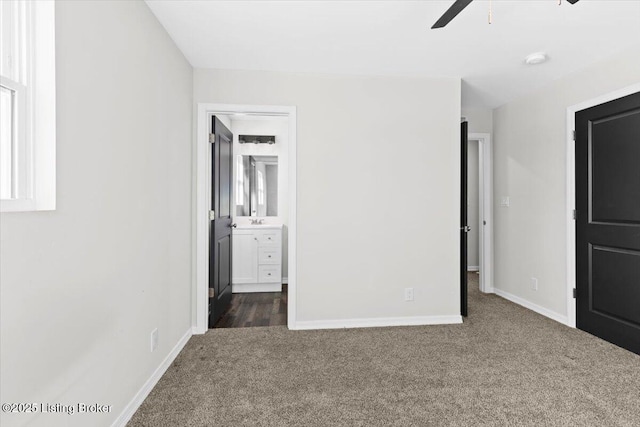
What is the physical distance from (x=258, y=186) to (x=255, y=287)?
1452 millimetres

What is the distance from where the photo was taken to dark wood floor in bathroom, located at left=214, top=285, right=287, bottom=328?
3174 millimetres

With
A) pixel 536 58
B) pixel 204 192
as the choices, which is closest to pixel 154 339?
pixel 204 192

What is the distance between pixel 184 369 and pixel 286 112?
2253 millimetres

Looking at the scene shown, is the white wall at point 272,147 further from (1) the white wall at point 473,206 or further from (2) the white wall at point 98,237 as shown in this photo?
(1) the white wall at point 473,206

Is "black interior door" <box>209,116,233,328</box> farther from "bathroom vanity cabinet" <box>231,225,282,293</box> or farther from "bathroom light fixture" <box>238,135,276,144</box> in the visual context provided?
"bathroom light fixture" <box>238,135,276,144</box>

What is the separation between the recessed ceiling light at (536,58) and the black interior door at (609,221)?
655 millimetres

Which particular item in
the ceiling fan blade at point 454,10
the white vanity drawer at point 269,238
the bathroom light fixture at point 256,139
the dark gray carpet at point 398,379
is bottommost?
the dark gray carpet at point 398,379

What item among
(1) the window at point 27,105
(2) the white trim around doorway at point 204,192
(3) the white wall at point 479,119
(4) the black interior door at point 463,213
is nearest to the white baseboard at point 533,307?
(4) the black interior door at point 463,213

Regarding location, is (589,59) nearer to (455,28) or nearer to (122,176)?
(455,28)

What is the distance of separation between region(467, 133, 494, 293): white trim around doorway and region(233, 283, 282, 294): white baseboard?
9.05ft

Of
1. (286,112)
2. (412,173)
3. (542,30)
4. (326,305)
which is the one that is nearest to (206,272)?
(326,305)

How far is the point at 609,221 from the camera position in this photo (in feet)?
8.87

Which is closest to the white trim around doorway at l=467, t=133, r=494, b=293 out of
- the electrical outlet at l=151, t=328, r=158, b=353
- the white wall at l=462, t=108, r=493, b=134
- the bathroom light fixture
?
the white wall at l=462, t=108, r=493, b=134

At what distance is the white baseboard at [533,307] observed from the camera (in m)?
3.17
